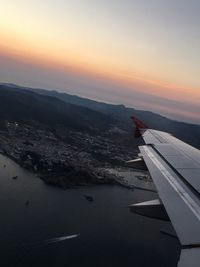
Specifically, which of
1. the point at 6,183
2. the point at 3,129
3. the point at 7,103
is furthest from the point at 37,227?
the point at 7,103

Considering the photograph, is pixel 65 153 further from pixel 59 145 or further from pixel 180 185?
pixel 180 185

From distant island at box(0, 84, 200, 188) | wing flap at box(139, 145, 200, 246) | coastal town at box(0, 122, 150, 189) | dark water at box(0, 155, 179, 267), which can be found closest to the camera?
wing flap at box(139, 145, 200, 246)

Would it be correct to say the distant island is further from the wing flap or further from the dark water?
the wing flap

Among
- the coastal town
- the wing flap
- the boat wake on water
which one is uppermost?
the wing flap

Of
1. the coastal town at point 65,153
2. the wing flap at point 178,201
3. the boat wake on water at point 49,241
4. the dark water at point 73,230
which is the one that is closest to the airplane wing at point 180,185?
the wing flap at point 178,201

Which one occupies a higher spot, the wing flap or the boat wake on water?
the wing flap

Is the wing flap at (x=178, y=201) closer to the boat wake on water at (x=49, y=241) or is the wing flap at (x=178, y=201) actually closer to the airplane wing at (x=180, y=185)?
the airplane wing at (x=180, y=185)

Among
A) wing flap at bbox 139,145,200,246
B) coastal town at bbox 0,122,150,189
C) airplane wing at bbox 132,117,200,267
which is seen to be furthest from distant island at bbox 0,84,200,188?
wing flap at bbox 139,145,200,246
